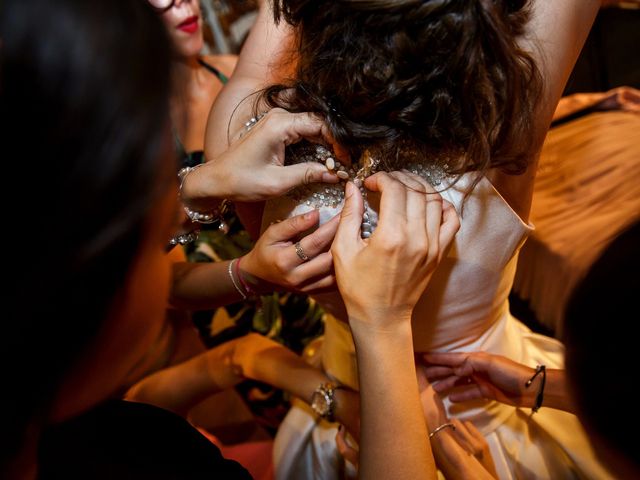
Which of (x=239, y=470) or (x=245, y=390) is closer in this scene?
(x=239, y=470)

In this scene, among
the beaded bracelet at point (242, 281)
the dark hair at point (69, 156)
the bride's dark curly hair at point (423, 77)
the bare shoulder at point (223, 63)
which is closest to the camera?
the dark hair at point (69, 156)

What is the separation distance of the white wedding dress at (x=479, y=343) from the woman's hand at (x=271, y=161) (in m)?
0.06

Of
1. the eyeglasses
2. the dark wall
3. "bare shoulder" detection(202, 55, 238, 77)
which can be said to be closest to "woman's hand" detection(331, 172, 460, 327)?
the eyeglasses

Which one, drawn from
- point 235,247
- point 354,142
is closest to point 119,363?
point 354,142

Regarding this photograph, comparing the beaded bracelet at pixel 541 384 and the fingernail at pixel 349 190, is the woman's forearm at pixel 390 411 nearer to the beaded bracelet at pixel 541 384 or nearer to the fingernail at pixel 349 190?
the fingernail at pixel 349 190

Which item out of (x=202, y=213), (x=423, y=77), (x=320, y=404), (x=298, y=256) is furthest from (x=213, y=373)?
(x=423, y=77)

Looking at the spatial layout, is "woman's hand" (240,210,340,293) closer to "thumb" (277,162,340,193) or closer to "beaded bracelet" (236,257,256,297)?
"thumb" (277,162,340,193)

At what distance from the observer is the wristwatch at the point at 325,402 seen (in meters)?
0.99

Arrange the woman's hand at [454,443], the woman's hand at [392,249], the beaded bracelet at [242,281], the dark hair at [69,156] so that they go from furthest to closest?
1. the beaded bracelet at [242,281]
2. the woman's hand at [454,443]
3. the woman's hand at [392,249]
4. the dark hair at [69,156]

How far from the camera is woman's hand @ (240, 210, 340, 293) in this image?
0.73 m

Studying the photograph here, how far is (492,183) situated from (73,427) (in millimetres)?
663

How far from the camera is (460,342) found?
36.0 inches

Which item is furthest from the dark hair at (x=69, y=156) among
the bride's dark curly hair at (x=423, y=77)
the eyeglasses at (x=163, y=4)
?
the eyeglasses at (x=163, y=4)

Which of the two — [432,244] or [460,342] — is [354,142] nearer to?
[432,244]
